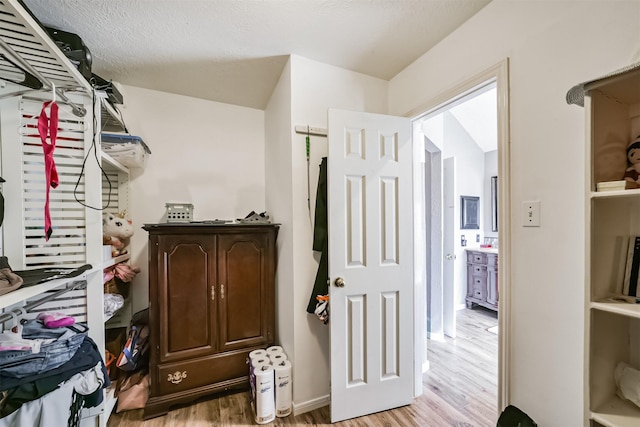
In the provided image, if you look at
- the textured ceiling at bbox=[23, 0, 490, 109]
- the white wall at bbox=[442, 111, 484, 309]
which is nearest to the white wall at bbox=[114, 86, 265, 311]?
the textured ceiling at bbox=[23, 0, 490, 109]

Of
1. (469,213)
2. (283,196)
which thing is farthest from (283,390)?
(469,213)

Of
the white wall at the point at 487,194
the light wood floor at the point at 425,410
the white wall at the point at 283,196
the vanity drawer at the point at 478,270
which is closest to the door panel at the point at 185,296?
the light wood floor at the point at 425,410

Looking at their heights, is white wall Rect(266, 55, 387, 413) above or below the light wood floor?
above

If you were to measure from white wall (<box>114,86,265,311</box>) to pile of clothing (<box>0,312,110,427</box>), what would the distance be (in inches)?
42.8

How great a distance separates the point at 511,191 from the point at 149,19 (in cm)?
215

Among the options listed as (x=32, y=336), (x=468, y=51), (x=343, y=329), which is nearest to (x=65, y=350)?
(x=32, y=336)

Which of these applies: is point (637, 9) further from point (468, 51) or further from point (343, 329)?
point (343, 329)

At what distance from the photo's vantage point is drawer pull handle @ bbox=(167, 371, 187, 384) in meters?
1.75

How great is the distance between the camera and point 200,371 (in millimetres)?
1829

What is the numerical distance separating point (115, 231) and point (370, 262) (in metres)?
1.84

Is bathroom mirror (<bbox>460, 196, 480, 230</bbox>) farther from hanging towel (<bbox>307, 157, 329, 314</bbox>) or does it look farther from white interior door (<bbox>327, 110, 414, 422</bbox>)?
hanging towel (<bbox>307, 157, 329, 314</bbox>)

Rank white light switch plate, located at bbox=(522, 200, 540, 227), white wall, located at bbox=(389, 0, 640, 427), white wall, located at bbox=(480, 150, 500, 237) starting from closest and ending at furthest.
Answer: white wall, located at bbox=(389, 0, 640, 427) < white light switch plate, located at bbox=(522, 200, 540, 227) < white wall, located at bbox=(480, 150, 500, 237)

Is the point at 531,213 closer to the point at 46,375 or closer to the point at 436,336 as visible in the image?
the point at 46,375

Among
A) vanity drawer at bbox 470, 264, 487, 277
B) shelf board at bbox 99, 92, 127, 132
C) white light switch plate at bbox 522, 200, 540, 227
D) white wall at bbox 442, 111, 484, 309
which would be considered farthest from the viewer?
white wall at bbox 442, 111, 484, 309
